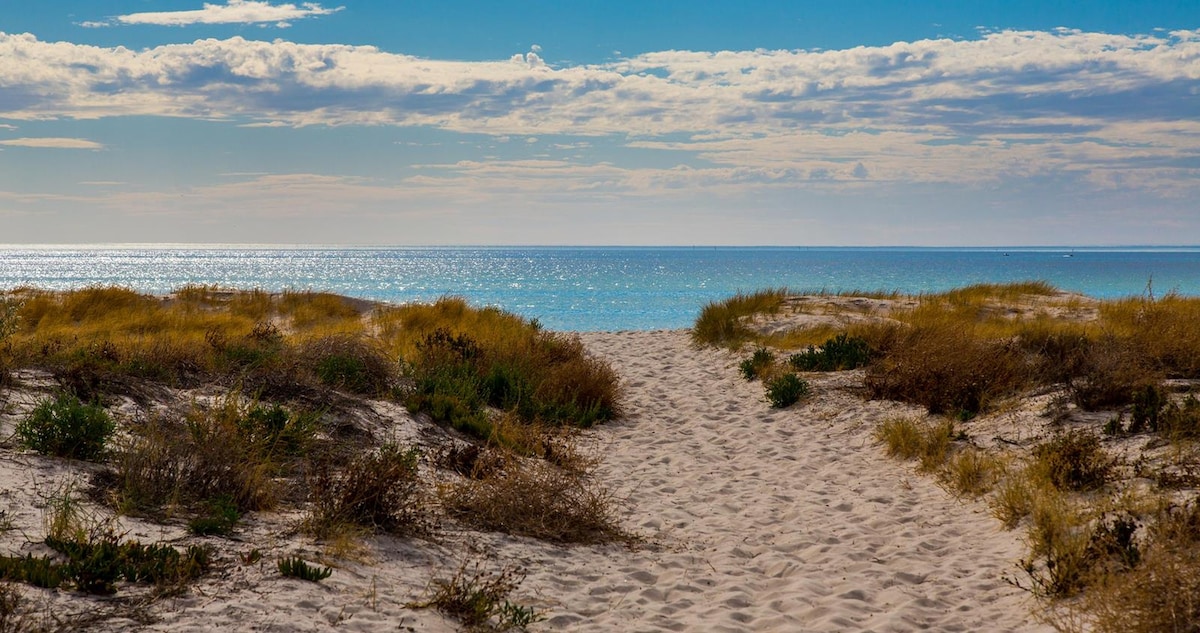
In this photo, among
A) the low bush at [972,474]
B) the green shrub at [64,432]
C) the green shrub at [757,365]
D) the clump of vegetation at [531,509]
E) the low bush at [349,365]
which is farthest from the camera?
the green shrub at [757,365]

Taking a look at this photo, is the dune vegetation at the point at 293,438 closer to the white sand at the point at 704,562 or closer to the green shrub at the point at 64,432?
the green shrub at the point at 64,432

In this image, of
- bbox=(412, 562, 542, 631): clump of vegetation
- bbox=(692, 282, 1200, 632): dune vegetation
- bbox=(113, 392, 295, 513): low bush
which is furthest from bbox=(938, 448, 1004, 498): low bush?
bbox=(113, 392, 295, 513): low bush

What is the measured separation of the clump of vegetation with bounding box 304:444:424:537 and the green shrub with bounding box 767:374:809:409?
7.59 meters

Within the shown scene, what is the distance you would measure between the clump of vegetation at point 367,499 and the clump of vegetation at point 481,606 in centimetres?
115

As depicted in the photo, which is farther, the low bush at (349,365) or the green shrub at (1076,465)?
the low bush at (349,365)

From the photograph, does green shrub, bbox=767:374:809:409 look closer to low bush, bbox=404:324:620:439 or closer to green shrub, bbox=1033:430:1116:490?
low bush, bbox=404:324:620:439

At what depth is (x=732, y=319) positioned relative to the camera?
795 inches

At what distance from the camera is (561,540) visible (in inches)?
275

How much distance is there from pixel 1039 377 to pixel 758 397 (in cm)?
413

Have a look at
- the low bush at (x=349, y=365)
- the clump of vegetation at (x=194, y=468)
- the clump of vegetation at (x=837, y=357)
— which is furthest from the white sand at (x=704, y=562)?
the clump of vegetation at (x=837, y=357)

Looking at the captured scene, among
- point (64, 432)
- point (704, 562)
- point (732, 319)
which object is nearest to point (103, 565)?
point (64, 432)

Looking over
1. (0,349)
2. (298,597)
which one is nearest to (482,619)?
(298,597)

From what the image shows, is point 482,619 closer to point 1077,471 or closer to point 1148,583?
point 1148,583

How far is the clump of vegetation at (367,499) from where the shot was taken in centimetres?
628
